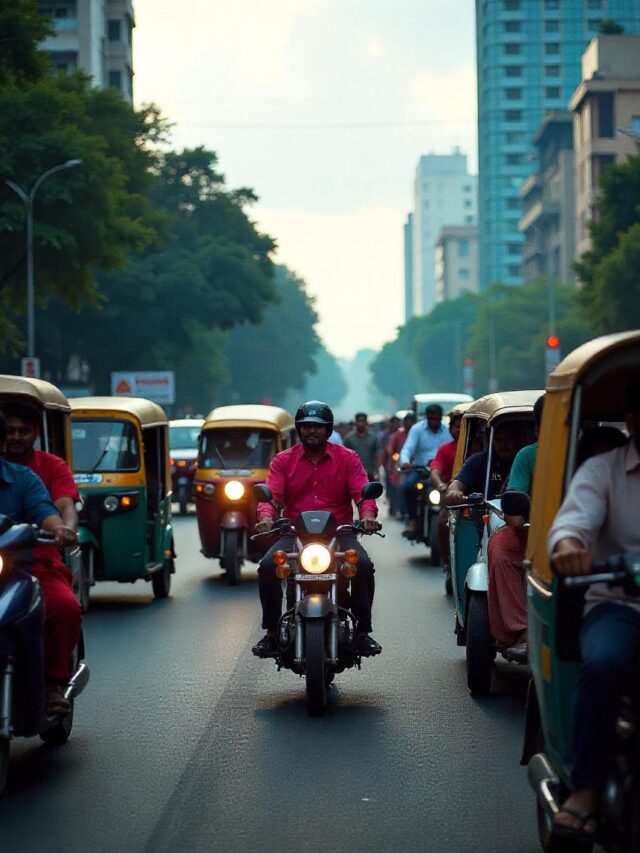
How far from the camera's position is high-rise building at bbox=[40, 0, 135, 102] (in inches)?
3423

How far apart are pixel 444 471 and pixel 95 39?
254 ft

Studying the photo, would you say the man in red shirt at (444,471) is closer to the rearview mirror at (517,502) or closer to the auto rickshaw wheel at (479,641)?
the auto rickshaw wheel at (479,641)

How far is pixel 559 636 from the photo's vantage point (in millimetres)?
5141

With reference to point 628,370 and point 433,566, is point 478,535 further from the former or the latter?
point 433,566

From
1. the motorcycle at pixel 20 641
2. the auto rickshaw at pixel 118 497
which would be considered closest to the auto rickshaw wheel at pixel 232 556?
the auto rickshaw at pixel 118 497

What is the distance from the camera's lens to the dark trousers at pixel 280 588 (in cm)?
943

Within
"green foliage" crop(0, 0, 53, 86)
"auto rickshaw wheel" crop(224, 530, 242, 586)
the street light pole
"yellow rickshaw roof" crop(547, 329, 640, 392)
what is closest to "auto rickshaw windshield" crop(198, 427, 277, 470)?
"auto rickshaw wheel" crop(224, 530, 242, 586)

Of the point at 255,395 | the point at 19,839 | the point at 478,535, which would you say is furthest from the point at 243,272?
the point at 19,839

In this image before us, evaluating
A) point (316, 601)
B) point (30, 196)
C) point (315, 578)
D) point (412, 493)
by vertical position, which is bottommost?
point (412, 493)

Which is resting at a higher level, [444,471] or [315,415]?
[315,415]

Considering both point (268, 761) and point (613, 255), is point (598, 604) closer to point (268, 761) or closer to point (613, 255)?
point (268, 761)

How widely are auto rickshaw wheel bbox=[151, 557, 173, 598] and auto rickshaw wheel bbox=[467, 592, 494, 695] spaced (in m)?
6.75

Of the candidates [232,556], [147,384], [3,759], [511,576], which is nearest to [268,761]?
[3,759]

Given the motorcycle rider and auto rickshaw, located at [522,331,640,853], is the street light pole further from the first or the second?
auto rickshaw, located at [522,331,640,853]
